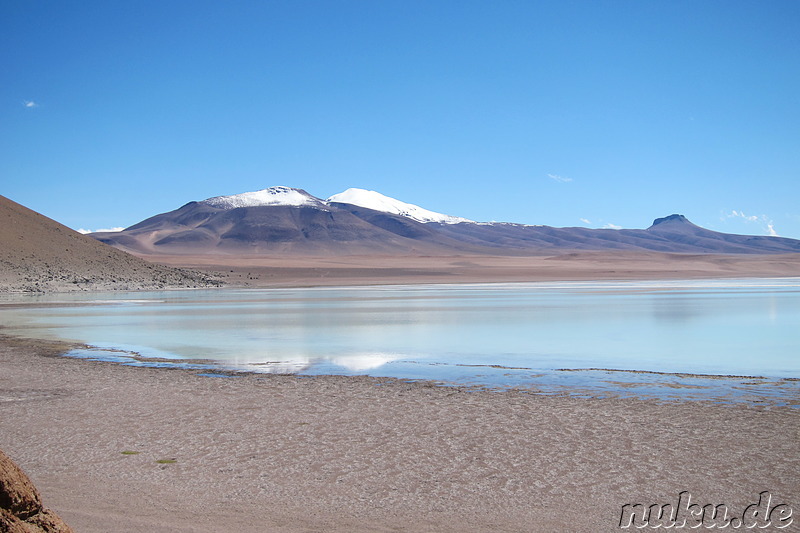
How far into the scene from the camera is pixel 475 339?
16.2 m

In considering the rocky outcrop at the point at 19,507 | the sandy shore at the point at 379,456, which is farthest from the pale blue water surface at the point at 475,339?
the rocky outcrop at the point at 19,507

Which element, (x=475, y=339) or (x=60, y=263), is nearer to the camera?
(x=475, y=339)

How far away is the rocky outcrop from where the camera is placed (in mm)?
3137

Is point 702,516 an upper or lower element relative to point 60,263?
lower

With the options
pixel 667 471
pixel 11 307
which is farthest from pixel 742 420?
pixel 11 307

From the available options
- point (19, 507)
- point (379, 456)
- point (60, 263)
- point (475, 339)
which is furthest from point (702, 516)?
point (60, 263)

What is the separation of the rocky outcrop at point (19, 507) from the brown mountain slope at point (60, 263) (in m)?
43.1

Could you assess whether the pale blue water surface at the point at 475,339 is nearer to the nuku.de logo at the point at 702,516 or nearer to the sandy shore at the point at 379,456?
the sandy shore at the point at 379,456

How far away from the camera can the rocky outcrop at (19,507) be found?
3137 mm

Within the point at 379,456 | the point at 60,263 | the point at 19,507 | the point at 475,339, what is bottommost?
the point at 379,456

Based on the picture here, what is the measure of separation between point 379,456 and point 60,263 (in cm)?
4796

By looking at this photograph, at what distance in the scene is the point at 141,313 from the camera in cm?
2598

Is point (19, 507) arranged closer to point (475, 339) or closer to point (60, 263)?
point (475, 339)

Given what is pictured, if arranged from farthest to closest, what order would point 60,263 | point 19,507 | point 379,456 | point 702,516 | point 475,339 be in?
point 60,263, point 475,339, point 379,456, point 702,516, point 19,507
